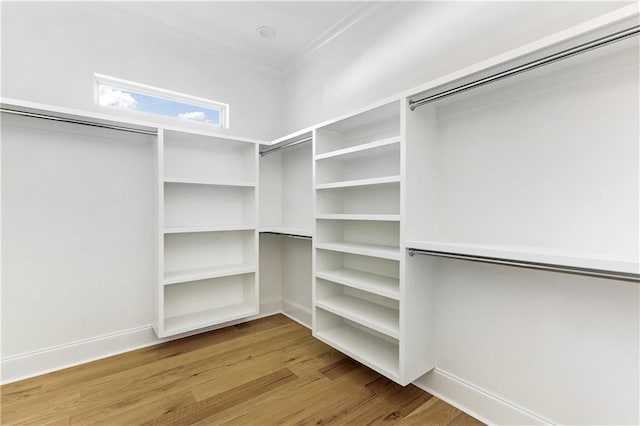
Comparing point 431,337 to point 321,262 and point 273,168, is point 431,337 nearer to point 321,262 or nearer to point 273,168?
point 321,262

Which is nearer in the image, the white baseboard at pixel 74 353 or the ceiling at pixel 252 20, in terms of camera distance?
the white baseboard at pixel 74 353

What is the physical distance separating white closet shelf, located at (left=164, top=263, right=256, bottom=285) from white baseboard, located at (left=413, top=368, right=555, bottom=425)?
1.77 m

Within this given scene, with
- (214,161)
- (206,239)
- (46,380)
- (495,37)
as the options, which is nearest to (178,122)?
(214,161)

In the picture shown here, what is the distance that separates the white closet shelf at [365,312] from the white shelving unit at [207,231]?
938mm

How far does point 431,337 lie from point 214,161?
249 cm

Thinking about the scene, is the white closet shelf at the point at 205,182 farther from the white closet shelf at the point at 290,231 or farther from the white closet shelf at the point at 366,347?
the white closet shelf at the point at 366,347

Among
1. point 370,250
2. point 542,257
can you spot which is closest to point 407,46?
point 370,250

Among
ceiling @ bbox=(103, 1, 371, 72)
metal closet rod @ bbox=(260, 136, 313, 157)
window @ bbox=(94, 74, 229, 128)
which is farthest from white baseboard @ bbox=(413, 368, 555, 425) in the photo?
window @ bbox=(94, 74, 229, 128)

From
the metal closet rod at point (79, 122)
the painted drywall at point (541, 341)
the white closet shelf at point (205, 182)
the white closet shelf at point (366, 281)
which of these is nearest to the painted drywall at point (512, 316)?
the painted drywall at point (541, 341)

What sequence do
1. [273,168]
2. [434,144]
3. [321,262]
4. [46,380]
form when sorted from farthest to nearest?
[273,168] → [321,262] → [46,380] → [434,144]

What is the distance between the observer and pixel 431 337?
6.19 ft

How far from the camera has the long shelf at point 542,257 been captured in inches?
39.1

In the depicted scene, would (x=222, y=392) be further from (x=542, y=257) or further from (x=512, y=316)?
(x=542, y=257)

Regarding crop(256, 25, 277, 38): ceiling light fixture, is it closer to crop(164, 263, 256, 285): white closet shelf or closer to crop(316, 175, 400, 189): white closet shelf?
crop(316, 175, 400, 189): white closet shelf
